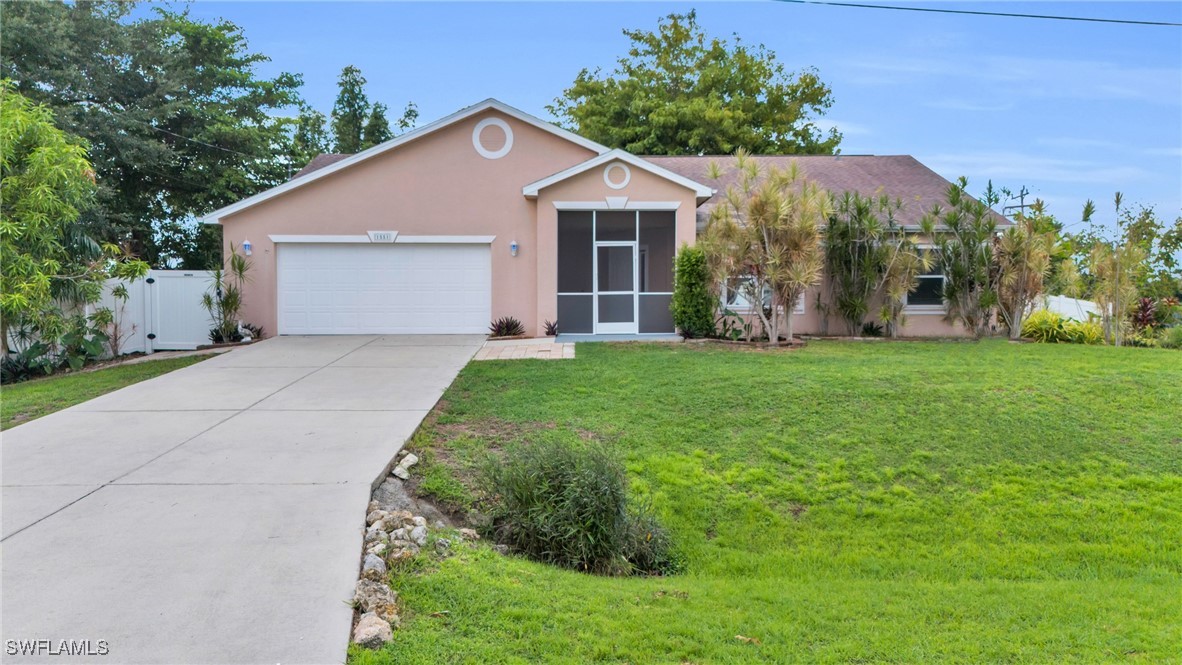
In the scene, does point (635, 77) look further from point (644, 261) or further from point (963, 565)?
point (963, 565)

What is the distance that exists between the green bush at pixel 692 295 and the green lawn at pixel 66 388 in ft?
29.4

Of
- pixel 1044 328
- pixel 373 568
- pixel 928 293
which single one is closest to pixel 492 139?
pixel 928 293

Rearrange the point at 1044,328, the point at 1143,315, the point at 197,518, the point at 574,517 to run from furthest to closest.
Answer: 1. the point at 1143,315
2. the point at 1044,328
3. the point at 574,517
4. the point at 197,518

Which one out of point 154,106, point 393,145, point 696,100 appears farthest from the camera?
Answer: point 696,100

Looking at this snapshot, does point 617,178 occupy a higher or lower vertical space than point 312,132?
lower

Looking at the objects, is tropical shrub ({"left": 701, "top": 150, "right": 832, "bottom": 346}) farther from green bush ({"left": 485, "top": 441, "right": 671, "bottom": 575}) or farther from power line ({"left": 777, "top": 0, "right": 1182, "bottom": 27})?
green bush ({"left": 485, "top": 441, "right": 671, "bottom": 575})

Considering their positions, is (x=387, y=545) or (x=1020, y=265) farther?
(x=1020, y=265)

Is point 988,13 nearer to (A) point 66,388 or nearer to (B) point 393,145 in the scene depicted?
(B) point 393,145

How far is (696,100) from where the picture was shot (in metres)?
28.1

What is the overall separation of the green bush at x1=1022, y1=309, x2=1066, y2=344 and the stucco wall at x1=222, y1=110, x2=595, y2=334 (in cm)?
1114

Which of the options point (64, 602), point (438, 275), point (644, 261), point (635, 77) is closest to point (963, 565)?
point (64, 602)

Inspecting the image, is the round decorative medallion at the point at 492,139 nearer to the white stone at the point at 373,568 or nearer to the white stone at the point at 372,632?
the white stone at the point at 373,568

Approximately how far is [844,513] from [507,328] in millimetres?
10102

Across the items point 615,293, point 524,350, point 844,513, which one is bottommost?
point 844,513
